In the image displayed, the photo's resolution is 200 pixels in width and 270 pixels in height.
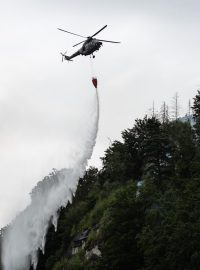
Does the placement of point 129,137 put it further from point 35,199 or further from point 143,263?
point 143,263

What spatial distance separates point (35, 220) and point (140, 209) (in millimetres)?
12649

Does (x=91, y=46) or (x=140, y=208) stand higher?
(x=91, y=46)

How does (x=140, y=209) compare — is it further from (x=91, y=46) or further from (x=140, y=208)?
(x=91, y=46)

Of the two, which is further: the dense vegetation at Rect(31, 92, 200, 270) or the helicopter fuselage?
the helicopter fuselage

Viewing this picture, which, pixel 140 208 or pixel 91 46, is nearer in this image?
pixel 91 46

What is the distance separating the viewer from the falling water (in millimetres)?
79062

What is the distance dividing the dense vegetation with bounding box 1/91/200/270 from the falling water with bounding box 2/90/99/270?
5556mm

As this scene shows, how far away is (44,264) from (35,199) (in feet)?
81.6

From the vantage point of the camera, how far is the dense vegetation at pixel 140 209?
6406 cm

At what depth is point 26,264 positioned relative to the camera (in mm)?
87250

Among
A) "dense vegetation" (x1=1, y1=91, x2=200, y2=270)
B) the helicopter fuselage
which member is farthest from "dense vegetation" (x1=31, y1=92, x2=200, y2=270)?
the helicopter fuselage

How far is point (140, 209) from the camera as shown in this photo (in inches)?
3041

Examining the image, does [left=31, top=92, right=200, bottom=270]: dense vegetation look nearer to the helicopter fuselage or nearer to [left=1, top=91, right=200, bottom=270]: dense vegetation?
[left=1, top=91, right=200, bottom=270]: dense vegetation

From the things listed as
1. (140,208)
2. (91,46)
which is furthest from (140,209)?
(91,46)
